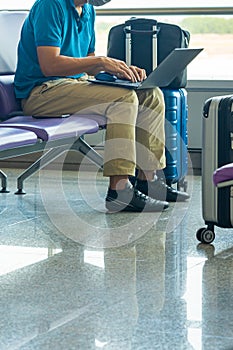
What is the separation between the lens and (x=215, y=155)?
317cm

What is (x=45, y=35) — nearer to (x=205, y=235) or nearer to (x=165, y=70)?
(x=165, y=70)

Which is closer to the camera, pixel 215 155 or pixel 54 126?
pixel 215 155

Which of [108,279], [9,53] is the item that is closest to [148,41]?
[9,53]

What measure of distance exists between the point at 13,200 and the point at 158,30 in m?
1.07

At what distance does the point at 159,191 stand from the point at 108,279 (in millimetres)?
1319

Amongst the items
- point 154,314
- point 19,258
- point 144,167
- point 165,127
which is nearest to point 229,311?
point 154,314

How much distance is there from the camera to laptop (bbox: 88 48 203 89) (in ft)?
11.8

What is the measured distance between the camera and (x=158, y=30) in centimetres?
404

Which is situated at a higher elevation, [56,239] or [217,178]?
[217,178]

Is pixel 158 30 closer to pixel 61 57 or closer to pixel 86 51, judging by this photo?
pixel 86 51

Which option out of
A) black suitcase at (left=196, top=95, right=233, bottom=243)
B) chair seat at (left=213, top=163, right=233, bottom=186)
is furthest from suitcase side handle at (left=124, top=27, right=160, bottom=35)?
chair seat at (left=213, top=163, right=233, bottom=186)

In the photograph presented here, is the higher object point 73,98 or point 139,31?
point 139,31

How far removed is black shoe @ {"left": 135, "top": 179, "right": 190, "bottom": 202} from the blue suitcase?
107mm

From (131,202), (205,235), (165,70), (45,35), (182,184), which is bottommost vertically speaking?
(182,184)
